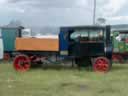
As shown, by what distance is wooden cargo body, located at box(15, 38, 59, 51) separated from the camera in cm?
2262

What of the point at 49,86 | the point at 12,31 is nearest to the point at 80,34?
the point at 49,86

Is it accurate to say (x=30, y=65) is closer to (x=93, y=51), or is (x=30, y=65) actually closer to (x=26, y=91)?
(x=93, y=51)

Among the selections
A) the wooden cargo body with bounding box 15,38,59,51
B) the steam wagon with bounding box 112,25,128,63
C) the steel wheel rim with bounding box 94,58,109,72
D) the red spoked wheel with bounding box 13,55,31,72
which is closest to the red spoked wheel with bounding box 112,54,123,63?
the steam wagon with bounding box 112,25,128,63

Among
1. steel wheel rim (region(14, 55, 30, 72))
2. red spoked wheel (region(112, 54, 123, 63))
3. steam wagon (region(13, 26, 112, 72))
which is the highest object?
steam wagon (region(13, 26, 112, 72))

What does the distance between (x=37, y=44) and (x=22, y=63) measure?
1.19 metres

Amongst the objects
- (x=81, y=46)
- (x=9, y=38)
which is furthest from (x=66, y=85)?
(x=9, y=38)

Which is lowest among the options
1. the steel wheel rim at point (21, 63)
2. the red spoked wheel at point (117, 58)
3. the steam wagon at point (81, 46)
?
the red spoked wheel at point (117, 58)

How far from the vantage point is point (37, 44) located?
23.0 metres

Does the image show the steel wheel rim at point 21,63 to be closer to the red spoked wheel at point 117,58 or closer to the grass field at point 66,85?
the grass field at point 66,85

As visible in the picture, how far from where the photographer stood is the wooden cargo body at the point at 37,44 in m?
22.6

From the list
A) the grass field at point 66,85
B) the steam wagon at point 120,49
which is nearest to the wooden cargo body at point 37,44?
the grass field at point 66,85

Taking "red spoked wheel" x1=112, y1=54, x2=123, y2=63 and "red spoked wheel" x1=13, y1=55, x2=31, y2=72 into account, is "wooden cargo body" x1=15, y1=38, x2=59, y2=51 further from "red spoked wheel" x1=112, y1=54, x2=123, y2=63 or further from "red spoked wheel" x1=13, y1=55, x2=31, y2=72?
"red spoked wheel" x1=112, y1=54, x2=123, y2=63

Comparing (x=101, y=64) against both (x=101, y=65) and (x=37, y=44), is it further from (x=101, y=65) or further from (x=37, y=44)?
(x=37, y=44)

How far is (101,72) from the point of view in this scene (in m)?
21.9
